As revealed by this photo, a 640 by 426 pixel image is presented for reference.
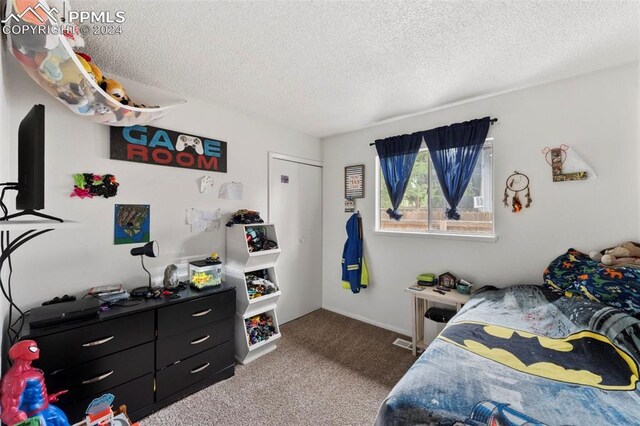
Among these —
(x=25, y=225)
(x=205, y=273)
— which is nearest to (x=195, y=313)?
(x=205, y=273)

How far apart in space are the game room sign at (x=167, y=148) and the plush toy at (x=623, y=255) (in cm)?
331

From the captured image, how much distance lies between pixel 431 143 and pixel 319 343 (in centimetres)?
251

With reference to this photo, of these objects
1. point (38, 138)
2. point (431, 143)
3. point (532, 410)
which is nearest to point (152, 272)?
point (38, 138)

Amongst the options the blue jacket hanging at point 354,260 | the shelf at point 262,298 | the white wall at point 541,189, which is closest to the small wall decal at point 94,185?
the shelf at point 262,298

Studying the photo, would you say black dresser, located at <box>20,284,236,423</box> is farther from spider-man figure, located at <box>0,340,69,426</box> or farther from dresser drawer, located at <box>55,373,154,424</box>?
spider-man figure, located at <box>0,340,69,426</box>

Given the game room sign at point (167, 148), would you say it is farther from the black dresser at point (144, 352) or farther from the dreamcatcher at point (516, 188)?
the dreamcatcher at point (516, 188)

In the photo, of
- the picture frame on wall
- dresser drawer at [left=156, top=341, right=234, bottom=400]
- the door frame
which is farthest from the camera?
the picture frame on wall

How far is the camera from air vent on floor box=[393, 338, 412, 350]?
280 cm

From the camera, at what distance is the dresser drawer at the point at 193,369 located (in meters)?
1.95

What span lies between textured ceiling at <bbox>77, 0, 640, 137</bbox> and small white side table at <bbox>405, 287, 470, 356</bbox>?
192cm

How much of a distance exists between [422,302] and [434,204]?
109 cm

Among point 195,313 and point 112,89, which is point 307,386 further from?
point 112,89

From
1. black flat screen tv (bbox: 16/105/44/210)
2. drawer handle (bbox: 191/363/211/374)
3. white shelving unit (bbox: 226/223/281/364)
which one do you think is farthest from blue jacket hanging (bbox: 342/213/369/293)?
black flat screen tv (bbox: 16/105/44/210)

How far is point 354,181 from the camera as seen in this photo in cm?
354
